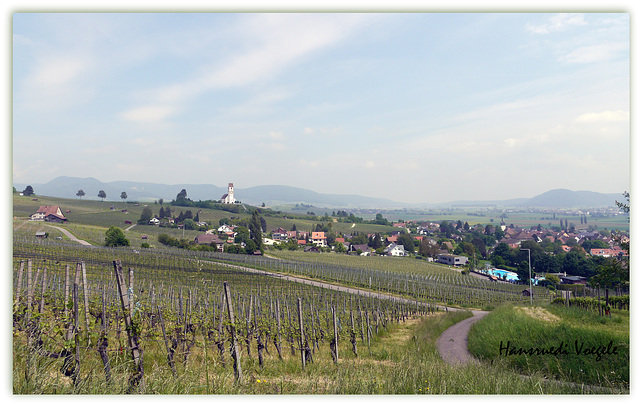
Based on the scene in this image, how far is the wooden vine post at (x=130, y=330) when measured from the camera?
430 centimetres

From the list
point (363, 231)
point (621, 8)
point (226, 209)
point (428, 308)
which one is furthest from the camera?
point (363, 231)

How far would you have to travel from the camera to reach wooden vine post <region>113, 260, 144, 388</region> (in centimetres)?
430

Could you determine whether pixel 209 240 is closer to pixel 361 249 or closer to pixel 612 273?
pixel 361 249

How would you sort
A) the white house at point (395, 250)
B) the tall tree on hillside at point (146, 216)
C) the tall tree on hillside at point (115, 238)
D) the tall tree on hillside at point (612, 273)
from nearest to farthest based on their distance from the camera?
the tall tree on hillside at point (612, 273) < the tall tree on hillside at point (115, 238) < the tall tree on hillside at point (146, 216) < the white house at point (395, 250)

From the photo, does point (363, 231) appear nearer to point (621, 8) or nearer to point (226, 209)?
point (226, 209)

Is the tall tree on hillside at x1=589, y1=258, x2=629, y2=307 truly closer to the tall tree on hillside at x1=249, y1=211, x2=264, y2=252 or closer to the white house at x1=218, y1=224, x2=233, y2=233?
the tall tree on hillside at x1=249, y1=211, x2=264, y2=252

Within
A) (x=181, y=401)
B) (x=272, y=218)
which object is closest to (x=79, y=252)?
(x=181, y=401)

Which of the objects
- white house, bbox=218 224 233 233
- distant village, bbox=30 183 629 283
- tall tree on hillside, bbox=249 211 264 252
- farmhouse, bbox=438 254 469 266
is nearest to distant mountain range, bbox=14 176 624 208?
distant village, bbox=30 183 629 283

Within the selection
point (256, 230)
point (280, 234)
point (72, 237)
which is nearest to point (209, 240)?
point (256, 230)

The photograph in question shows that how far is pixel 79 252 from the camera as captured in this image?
78.6 ft

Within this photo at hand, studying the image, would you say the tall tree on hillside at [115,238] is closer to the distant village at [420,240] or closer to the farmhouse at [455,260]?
the distant village at [420,240]

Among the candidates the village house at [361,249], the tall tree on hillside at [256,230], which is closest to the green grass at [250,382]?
the tall tree on hillside at [256,230]

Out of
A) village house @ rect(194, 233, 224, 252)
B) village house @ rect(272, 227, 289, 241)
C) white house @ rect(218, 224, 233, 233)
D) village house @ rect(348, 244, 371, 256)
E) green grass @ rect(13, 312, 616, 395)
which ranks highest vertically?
green grass @ rect(13, 312, 616, 395)

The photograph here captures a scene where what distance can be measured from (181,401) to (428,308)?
2119 centimetres
